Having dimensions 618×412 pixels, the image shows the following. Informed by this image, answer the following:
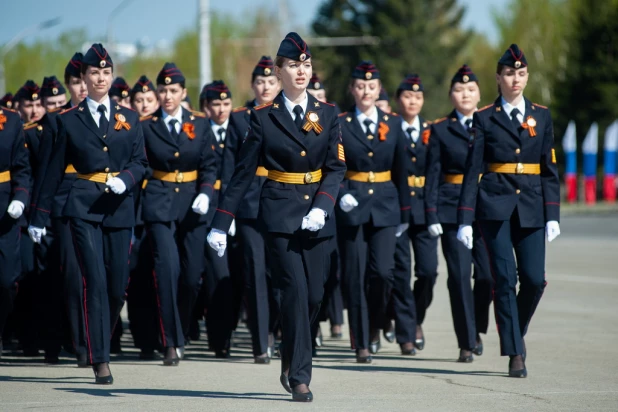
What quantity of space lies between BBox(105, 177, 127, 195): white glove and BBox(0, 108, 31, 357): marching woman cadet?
4.17ft

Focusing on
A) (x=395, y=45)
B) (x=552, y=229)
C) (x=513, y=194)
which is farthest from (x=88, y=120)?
(x=395, y=45)

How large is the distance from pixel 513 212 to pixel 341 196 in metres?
1.56

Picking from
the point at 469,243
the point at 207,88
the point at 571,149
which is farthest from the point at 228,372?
the point at 571,149

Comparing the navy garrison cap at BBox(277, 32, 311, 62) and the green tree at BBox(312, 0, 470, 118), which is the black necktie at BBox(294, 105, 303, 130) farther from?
the green tree at BBox(312, 0, 470, 118)

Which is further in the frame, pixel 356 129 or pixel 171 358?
pixel 356 129

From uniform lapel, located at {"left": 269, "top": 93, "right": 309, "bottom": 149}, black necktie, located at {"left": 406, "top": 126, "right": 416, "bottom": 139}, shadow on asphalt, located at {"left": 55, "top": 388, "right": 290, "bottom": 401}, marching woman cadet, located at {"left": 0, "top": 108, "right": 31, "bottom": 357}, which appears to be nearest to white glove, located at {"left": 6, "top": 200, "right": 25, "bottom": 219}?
marching woman cadet, located at {"left": 0, "top": 108, "right": 31, "bottom": 357}

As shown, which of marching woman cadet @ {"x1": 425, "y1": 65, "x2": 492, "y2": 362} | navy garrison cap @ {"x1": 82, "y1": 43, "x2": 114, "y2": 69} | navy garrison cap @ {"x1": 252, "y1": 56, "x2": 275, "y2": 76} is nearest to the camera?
navy garrison cap @ {"x1": 82, "y1": 43, "x2": 114, "y2": 69}

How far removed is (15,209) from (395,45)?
54585 millimetres

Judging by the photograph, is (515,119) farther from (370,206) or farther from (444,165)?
(444,165)

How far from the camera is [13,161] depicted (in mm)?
10289

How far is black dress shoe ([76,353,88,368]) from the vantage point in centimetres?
1029

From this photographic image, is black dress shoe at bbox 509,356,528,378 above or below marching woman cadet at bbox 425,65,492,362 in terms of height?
below

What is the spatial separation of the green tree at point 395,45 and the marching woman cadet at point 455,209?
50.8m

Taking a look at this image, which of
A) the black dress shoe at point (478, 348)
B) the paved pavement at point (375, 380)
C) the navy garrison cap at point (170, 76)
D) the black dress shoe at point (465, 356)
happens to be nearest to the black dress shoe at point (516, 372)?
the paved pavement at point (375, 380)
